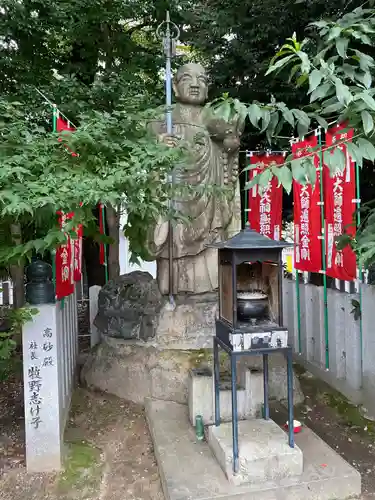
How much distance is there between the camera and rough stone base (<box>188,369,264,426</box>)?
15.4 feet

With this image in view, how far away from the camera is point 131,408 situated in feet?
17.9

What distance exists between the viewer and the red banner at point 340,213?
5414mm

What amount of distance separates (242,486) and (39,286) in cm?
265

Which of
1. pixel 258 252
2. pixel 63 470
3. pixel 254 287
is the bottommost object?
pixel 63 470

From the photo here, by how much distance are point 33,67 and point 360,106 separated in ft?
24.4

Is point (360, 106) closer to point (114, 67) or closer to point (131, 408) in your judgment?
point (131, 408)

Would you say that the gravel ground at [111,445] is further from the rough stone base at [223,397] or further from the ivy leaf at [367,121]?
the ivy leaf at [367,121]

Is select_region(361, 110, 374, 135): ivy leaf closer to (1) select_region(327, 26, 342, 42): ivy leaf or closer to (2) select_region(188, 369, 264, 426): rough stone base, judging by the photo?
(1) select_region(327, 26, 342, 42): ivy leaf

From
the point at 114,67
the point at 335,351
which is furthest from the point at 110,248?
the point at 335,351

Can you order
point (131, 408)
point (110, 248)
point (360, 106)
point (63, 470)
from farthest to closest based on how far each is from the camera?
point (110, 248) < point (131, 408) < point (63, 470) < point (360, 106)

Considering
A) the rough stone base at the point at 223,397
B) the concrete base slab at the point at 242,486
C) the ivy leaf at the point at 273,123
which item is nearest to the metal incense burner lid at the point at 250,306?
the rough stone base at the point at 223,397

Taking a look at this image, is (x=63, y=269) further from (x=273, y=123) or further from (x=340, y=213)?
(x=340, y=213)

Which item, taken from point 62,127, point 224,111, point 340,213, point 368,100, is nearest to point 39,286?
point 62,127

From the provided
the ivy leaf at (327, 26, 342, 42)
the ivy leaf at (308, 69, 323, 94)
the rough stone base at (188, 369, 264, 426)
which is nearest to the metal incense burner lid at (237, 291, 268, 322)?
the rough stone base at (188, 369, 264, 426)
